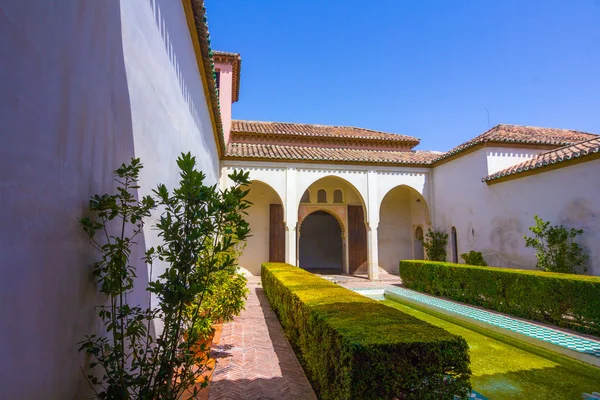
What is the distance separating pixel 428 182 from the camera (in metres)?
15.4

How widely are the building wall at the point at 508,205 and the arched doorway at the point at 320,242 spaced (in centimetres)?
759

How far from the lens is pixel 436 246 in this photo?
14625 mm

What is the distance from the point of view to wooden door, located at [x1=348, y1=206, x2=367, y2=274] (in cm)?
1628

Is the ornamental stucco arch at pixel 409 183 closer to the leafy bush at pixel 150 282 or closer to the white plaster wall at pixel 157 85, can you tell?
the white plaster wall at pixel 157 85

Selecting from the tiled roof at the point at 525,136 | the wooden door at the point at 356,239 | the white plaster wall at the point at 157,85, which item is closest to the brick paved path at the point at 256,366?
the white plaster wall at the point at 157,85

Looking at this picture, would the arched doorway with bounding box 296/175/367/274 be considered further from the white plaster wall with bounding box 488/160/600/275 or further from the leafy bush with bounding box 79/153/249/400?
the leafy bush with bounding box 79/153/249/400

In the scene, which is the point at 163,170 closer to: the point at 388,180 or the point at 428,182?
the point at 388,180

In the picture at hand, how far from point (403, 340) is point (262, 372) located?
2.40 meters

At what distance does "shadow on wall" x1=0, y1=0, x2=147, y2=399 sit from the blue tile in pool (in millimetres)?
6558

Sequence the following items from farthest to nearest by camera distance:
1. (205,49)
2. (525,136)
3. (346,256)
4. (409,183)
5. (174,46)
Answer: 1. (346,256)
2. (409,183)
3. (525,136)
4. (205,49)
5. (174,46)

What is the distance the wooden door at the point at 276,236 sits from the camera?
15289 mm

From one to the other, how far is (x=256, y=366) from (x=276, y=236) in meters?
10.8

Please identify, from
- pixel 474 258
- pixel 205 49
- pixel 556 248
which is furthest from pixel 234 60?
pixel 556 248

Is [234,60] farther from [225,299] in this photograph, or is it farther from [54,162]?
[54,162]
